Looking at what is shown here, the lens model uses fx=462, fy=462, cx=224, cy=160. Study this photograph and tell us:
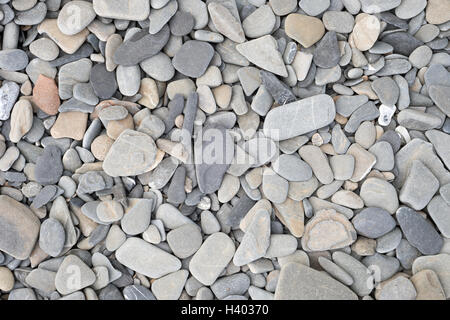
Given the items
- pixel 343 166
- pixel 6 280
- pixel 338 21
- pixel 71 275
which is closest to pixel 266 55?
pixel 338 21

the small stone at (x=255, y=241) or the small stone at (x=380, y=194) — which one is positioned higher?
the small stone at (x=380, y=194)

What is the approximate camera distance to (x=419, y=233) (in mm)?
954

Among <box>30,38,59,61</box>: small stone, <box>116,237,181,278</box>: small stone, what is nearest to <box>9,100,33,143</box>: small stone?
<box>30,38,59,61</box>: small stone

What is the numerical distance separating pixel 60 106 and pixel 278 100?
18.3 inches

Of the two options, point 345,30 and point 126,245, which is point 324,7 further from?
point 126,245

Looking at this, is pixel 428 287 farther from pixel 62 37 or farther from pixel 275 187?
pixel 62 37

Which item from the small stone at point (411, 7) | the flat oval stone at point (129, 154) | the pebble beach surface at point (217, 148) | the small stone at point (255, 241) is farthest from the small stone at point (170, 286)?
the small stone at point (411, 7)

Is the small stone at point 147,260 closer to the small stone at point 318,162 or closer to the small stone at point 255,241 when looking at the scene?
the small stone at point 255,241

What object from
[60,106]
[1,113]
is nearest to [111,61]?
[60,106]

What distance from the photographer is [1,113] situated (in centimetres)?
98

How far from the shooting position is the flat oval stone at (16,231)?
3.11ft

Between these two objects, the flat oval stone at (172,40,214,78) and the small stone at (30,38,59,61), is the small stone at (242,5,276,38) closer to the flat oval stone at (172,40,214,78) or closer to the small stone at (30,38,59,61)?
the flat oval stone at (172,40,214,78)

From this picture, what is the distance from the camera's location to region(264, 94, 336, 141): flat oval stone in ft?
3.19

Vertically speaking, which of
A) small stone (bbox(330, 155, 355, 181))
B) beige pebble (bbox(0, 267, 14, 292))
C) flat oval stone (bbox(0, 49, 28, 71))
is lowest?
beige pebble (bbox(0, 267, 14, 292))
